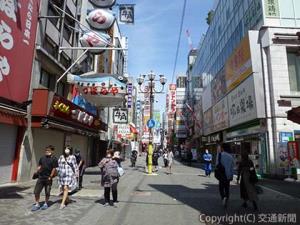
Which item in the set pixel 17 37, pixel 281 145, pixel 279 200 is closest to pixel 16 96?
pixel 17 37

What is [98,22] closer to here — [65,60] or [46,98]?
[65,60]

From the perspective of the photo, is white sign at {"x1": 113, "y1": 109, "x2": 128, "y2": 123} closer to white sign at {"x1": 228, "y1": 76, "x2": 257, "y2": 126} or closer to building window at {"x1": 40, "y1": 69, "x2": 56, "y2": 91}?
building window at {"x1": 40, "y1": 69, "x2": 56, "y2": 91}

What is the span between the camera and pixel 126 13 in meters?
21.2

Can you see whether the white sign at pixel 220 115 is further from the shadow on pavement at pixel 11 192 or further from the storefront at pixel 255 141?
the shadow on pavement at pixel 11 192

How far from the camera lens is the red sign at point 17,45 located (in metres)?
12.5

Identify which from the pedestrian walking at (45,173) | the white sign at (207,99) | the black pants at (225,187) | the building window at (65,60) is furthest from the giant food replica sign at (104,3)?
the white sign at (207,99)

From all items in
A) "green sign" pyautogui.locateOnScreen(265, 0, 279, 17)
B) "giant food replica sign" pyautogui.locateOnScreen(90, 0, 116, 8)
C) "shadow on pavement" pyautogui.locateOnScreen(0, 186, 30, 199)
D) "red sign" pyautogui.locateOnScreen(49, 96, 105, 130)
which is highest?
"green sign" pyautogui.locateOnScreen(265, 0, 279, 17)

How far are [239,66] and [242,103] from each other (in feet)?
11.1

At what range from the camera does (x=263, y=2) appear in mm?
23891

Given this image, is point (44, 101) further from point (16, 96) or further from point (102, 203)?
point (102, 203)

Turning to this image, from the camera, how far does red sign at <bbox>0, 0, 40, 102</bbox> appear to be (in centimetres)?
1250

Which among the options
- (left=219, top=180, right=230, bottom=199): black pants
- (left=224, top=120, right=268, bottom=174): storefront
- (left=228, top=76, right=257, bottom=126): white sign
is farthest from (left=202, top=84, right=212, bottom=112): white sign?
(left=219, top=180, right=230, bottom=199): black pants

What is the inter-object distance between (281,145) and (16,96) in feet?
57.6

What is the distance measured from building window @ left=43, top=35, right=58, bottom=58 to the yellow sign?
14585mm
